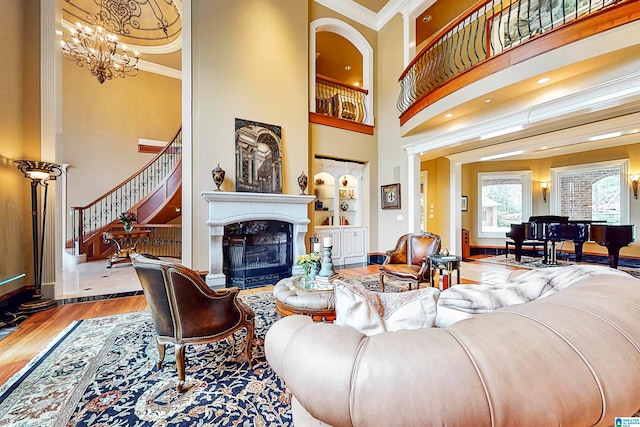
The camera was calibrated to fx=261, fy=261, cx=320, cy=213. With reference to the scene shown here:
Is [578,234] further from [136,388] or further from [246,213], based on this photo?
[136,388]

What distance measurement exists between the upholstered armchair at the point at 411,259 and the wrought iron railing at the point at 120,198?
547cm

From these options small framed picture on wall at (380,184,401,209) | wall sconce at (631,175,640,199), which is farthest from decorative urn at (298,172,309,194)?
wall sconce at (631,175,640,199)

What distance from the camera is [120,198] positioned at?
722 centimetres

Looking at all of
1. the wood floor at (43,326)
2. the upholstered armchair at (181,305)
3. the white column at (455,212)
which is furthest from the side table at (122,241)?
the white column at (455,212)

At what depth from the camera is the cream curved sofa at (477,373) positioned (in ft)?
1.88

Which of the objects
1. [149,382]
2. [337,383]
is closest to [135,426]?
[149,382]

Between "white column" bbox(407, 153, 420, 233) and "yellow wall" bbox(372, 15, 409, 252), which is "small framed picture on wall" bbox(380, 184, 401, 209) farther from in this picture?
"white column" bbox(407, 153, 420, 233)

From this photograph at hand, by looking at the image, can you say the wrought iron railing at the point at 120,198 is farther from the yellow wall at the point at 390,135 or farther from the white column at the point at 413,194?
the white column at the point at 413,194

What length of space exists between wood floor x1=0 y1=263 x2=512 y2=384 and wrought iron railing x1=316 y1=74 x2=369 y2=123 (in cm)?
522

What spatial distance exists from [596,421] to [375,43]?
7.63 metres

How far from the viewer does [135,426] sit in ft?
4.96

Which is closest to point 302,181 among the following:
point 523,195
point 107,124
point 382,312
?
point 382,312

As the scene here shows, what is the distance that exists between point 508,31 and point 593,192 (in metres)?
6.05

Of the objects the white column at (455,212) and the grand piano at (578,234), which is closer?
the grand piano at (578,234)
